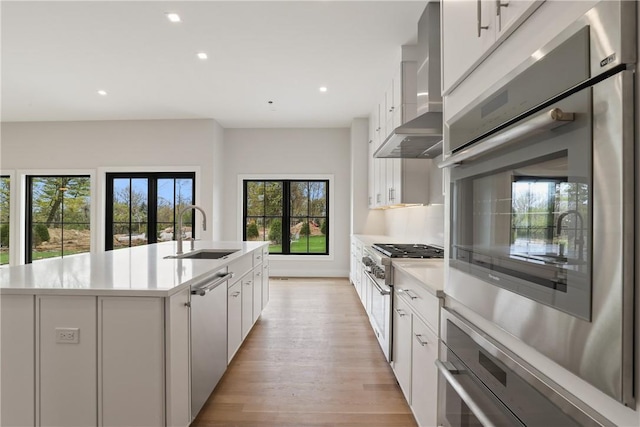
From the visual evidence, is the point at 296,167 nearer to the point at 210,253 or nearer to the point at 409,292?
the point at 210,253

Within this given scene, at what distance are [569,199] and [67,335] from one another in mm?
1901

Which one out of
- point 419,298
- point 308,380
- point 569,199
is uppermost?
point 569,199

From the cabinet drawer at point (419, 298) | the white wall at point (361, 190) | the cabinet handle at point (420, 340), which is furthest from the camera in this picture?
the white wall at point (361, 190)

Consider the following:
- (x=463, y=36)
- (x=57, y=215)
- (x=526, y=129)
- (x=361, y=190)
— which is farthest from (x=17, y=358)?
(x=57, y=215)

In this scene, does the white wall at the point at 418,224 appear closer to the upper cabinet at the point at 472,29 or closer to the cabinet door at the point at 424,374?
the cabinet door at the point at 424,374

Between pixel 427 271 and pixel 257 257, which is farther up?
pixel 427 271

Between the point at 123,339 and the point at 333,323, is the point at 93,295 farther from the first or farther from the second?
the point at 333,323

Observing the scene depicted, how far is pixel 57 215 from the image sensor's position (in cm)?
612

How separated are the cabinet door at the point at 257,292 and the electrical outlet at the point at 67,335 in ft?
6.01

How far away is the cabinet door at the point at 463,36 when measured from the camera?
3.32ft

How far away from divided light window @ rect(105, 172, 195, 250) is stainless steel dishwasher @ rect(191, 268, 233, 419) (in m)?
4.11

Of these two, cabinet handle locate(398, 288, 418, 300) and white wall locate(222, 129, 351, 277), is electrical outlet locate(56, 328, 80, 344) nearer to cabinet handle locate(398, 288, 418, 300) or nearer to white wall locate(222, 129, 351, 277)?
cabinet handle locate(398, 288, 418, 300)

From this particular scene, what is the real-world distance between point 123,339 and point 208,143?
15.7 ft

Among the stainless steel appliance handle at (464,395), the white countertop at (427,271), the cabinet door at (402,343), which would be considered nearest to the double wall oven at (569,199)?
the stainless steel appliance handle at (464,395)
